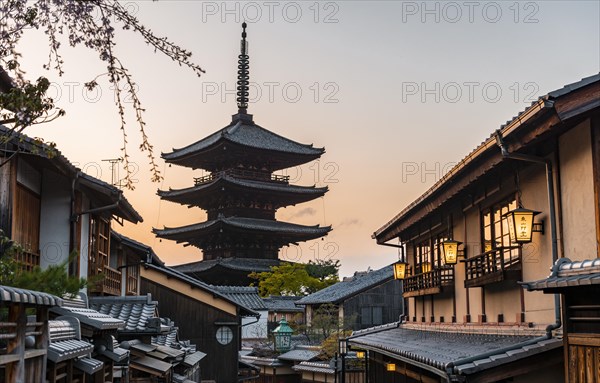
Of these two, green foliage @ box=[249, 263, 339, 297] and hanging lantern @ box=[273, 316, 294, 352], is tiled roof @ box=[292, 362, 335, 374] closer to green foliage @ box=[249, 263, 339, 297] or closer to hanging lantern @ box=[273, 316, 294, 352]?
hanging lantern @ box=[273, 316, 294, 352]

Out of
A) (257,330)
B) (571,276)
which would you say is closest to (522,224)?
(571,276)

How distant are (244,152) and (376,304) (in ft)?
50.9

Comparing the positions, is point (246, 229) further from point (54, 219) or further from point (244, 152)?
point (54, 219)

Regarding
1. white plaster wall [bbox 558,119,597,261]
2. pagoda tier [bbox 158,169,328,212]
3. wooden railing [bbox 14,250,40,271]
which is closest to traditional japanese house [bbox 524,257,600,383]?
white plaster wall [bbox 558,119,597,261]

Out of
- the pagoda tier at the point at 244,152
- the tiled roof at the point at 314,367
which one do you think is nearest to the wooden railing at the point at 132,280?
the tiled roof at the point at 314,367

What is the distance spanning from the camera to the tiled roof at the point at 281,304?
56.7 metres

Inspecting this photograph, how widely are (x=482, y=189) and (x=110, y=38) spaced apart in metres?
10.7

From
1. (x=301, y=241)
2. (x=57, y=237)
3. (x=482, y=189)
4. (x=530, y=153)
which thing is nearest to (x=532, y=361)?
(x=530, y=153)

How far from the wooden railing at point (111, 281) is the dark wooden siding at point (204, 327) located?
596 cm

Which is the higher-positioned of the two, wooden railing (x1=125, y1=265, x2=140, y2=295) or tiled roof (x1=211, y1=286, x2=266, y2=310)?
wooden railing (x1=125, y1=265, x2=140, y2=295)

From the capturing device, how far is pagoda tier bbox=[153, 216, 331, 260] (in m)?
55.3

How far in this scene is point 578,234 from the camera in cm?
1080

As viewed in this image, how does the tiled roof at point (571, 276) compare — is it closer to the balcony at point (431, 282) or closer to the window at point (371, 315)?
the balcony at point (431, 282)

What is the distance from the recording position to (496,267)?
13.7 m
